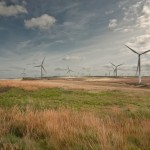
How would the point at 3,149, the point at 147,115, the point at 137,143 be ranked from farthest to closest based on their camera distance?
the point at 147,115
the point at 137,143
the point at 3,149

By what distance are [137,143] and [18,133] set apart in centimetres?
424

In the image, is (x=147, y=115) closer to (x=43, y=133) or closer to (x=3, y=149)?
(x=43, y=133)

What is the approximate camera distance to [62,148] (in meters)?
7.78

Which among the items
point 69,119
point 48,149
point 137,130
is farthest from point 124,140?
point 69,119

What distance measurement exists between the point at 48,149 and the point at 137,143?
2520mm

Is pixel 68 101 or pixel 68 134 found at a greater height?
pixel 68 134

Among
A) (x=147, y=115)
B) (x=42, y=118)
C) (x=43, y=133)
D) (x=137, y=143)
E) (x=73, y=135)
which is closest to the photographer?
(x=137, y=143)

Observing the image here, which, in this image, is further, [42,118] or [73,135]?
[42,118]

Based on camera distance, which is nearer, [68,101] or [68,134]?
[68,134]

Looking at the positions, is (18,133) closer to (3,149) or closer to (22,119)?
(22,119)

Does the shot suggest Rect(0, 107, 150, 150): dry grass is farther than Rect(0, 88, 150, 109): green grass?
No

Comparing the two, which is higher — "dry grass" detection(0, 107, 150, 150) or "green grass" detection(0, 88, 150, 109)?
"dry grass" detection(0, 107, 150, 150)

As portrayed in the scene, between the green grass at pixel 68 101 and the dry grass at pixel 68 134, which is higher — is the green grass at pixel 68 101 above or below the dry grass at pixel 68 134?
below

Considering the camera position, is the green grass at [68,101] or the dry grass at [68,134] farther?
the green grass at [68,101]
